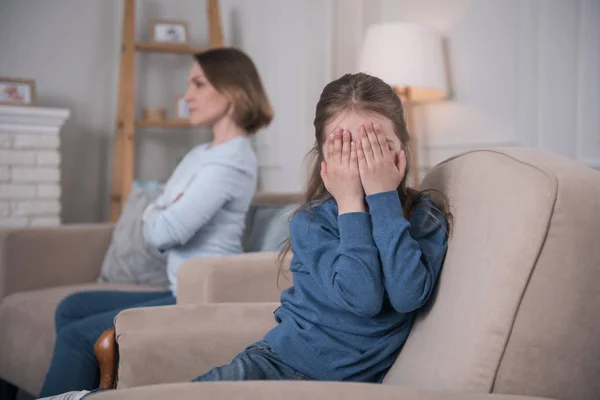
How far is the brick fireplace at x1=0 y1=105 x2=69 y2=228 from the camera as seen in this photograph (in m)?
3.58

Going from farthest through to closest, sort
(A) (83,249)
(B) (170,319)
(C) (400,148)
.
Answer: (A) (83,249) < (B) (170,319) < (C) (400,148)

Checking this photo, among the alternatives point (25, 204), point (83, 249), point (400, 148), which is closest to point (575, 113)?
point (400, 148)

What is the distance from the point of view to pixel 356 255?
1.06 m

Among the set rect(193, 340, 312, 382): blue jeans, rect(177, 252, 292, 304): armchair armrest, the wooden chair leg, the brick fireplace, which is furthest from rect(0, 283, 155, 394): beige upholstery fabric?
the brick fireplace

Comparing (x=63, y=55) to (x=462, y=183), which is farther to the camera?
(x=63, y=55)

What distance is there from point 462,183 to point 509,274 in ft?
0.89

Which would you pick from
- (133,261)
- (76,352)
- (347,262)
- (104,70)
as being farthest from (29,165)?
(347,262)

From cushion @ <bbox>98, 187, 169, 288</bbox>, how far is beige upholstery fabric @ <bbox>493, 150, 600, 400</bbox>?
180 cm

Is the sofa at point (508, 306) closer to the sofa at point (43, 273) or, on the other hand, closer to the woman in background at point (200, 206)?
the woman in background at point (200, 206)

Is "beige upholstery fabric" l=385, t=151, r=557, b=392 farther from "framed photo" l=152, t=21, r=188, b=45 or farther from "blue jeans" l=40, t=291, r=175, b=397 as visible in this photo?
"framed photo" l=152, t=21, r=188, b=45

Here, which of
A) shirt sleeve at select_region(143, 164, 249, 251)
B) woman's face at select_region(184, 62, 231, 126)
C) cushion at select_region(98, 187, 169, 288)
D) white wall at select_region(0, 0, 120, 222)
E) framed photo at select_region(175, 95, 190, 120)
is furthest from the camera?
white wall at select_region(0, 0, 120, 222)

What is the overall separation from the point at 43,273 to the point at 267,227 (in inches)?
34.5

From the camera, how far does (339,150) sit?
45.1 inches

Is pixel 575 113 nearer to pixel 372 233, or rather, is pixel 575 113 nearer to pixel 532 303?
pixel 372 233
